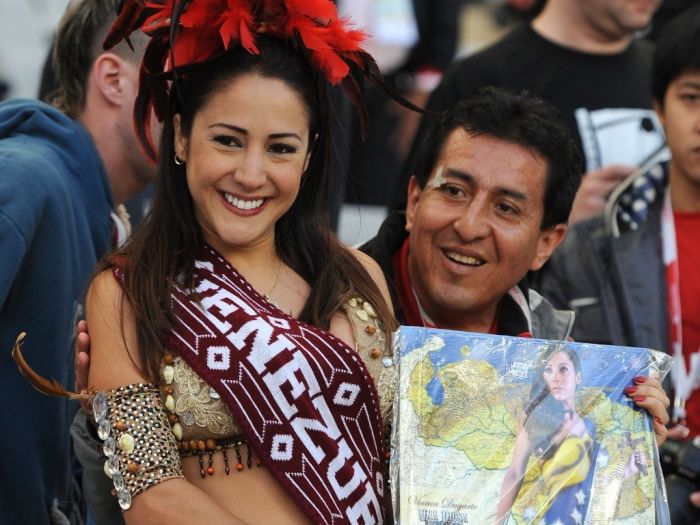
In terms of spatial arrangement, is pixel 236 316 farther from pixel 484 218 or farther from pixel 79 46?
pixel 79 46

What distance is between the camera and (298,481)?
2961 millimetres

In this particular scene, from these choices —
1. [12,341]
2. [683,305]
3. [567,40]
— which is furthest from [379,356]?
[567,40]

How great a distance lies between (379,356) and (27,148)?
1.21 m

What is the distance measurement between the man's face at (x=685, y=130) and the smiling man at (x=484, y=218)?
86cm

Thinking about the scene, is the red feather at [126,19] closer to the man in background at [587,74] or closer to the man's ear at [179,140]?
the man's ear at [179,140]

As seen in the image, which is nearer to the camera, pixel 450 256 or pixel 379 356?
pixel 379 356

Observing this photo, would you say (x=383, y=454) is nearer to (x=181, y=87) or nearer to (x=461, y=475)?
(x=461, y=475)

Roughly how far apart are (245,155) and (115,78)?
1190 mm

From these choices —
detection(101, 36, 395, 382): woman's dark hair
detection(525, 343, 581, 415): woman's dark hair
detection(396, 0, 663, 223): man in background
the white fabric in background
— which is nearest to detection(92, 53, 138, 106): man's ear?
detection(101, 36, 395, 382): woman's dark hair

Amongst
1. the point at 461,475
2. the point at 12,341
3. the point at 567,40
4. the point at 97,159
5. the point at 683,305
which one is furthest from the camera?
the point at 567,40

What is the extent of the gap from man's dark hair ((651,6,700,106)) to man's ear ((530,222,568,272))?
3.53 ft

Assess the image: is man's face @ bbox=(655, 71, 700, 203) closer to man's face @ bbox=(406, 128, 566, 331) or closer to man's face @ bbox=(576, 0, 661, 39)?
man's face @ bbox=(576, 0, 661, 39)

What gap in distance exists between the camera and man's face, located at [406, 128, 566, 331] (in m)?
3.64

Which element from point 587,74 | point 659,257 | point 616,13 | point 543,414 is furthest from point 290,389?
point 616,13
